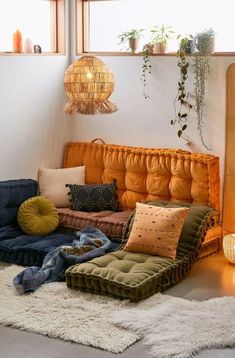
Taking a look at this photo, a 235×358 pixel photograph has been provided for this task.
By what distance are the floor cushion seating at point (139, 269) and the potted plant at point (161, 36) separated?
5.00 feet

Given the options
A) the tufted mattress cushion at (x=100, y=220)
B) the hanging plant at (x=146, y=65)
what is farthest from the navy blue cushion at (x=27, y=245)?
the hanging plant at (x=146, y=65)

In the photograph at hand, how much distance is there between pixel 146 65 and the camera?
6133 millimetres

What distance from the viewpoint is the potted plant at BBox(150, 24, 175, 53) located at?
6.07 meters

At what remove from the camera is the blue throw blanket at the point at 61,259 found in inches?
188

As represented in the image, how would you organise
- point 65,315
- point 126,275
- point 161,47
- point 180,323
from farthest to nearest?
point 161,47 → point 126,275 → point 65,315 → point 180,323

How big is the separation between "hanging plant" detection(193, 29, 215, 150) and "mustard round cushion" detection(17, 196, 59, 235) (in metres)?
1.43

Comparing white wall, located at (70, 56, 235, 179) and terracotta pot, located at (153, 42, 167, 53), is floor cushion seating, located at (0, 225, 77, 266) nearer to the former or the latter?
white wall, located at (70, 56, 235, 179)

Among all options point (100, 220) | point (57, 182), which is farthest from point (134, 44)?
point (100, 220)

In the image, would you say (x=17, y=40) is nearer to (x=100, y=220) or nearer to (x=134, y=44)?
(x=134, y=44)

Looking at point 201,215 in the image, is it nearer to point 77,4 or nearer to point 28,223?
point 28,223

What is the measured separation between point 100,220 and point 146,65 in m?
1.47

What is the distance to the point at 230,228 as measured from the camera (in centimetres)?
589

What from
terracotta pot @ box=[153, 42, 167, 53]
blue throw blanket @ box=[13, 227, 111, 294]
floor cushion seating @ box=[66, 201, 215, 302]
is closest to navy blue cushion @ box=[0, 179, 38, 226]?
blue throw blanket @ box=[13, 227, 111, 294]

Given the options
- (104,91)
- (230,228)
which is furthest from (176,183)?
(104,91)
